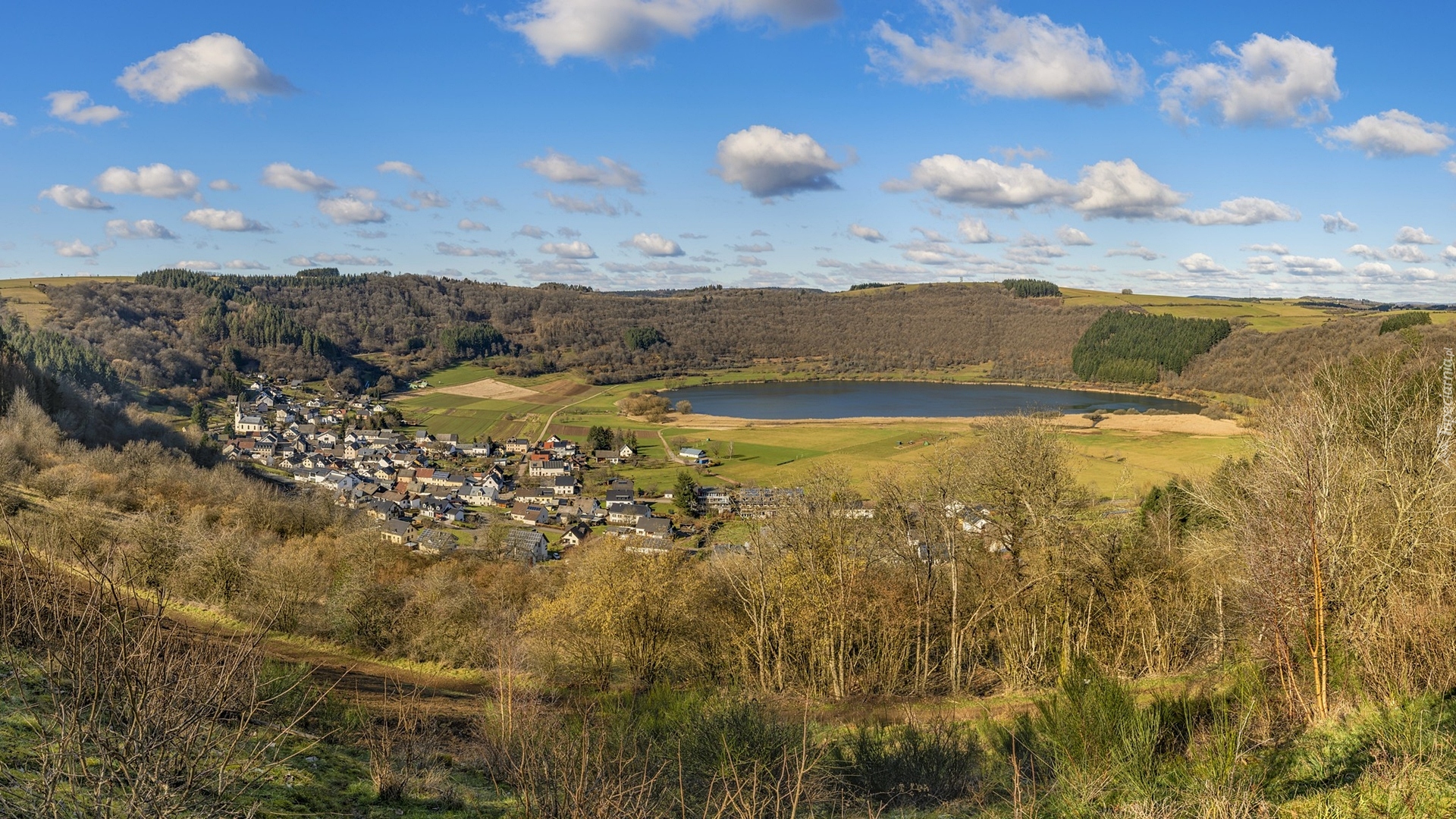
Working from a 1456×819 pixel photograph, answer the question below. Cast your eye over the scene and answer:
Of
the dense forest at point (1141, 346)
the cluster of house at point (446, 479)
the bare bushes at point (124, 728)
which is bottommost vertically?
the cluster of house at point (446, 479)

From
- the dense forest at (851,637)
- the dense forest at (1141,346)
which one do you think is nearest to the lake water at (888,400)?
the dense forest at (1141,346)

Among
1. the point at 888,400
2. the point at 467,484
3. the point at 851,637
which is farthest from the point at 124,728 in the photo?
the point at 888,400

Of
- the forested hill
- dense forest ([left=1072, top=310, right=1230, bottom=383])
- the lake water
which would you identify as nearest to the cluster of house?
the forested hill

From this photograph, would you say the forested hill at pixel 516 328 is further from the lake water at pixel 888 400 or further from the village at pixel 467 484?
the village at pixel 467 484

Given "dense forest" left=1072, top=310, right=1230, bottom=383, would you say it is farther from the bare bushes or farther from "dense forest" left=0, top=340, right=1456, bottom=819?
the bare bushes

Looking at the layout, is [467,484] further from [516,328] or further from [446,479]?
[516,328]

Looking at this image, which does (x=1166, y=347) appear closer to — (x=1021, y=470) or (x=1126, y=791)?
(x=1021, y=470)
